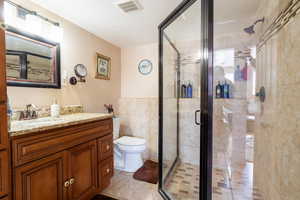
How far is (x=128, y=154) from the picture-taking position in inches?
83.8

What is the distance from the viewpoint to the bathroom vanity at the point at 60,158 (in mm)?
875

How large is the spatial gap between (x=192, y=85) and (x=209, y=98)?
3.72 ft

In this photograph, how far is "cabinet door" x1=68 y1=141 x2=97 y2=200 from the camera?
120 centimetres

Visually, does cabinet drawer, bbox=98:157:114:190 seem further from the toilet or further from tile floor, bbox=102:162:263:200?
the toilet

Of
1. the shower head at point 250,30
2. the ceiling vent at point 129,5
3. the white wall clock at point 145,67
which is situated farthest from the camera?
the white wall clock at point 145,67

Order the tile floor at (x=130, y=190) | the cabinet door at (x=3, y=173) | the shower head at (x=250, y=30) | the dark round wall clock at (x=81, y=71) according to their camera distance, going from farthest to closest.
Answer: the dark round wall clock at (x=81, y=71), the shower head at (x=250, y=30), the tile floor at (x=130, y=190), the cabinet door at (x=3, y=173)

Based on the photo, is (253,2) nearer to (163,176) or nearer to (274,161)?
(274,161)

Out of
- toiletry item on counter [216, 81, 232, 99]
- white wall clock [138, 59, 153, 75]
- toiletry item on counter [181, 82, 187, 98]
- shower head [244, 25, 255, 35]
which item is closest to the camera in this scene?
shower head [244, 25, 255, 35]

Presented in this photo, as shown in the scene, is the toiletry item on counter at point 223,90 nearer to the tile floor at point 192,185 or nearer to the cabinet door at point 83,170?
the tile floor at point 192,185

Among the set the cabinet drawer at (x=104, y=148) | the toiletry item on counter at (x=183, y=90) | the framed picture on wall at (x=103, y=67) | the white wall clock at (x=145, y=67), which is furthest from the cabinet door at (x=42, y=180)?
the white wall clock at (x=145, y=67)

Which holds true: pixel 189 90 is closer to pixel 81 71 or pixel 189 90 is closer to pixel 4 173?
pixel 81 71

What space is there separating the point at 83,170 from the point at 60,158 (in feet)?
0.97

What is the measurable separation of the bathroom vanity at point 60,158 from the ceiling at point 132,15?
3.98 feet

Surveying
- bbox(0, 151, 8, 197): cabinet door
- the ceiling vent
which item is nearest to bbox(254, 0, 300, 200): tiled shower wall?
the ceiling vent
